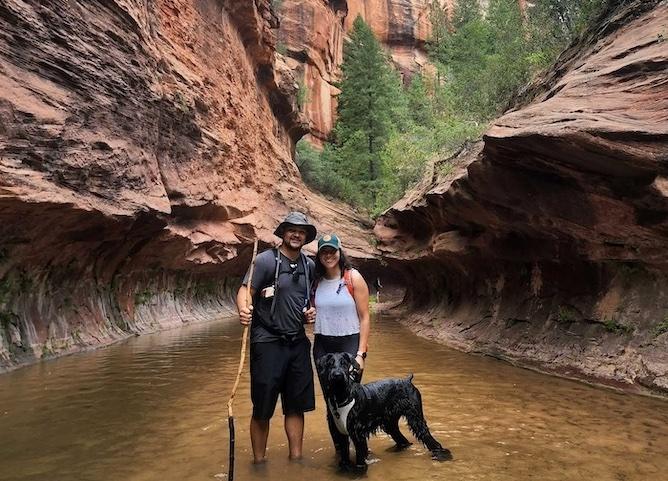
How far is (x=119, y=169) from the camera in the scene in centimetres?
1172

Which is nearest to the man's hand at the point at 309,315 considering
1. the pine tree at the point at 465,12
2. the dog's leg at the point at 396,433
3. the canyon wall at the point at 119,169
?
the dog's leg at the point at 396,433

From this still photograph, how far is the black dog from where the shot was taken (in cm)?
402

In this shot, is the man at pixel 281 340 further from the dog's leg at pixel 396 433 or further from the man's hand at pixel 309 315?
the dog's leg at pixel 396 433

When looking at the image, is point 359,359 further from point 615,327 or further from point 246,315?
point 615,327

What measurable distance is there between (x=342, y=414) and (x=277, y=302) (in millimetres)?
1030

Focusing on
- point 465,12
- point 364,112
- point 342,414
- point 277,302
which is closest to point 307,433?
point 342,414

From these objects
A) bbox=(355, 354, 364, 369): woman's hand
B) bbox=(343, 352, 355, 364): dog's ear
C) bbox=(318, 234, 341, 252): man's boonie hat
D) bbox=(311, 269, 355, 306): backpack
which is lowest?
bbox=(355, 354, 364, 369): woman's hand

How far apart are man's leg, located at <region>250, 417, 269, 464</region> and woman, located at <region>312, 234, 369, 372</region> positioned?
2.23ft

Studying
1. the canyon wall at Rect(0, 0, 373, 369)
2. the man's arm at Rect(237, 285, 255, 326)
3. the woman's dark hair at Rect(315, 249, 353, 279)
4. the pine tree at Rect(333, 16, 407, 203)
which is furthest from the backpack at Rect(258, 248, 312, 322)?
the pine tree at Rect(333, 16, 407, 203)

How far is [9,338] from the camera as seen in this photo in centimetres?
917

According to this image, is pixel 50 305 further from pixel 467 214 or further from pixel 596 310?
pixel 596 310

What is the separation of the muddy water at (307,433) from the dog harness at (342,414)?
37 centimetres

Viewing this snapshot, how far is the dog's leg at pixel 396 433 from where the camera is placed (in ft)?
14.6

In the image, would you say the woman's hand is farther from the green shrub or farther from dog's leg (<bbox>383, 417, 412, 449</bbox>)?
the green shrub
